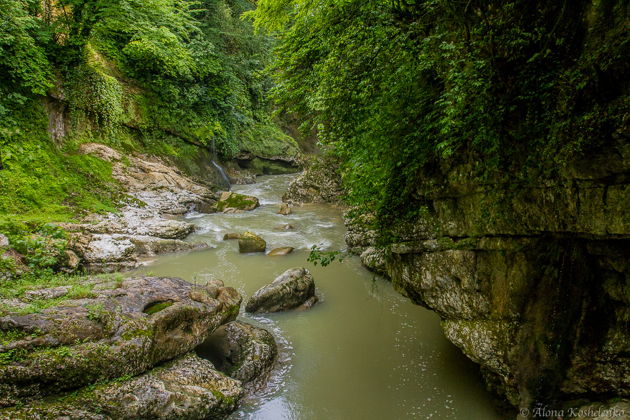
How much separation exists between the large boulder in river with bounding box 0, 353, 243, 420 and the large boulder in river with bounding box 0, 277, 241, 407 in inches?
5.7

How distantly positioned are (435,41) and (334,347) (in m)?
5.12

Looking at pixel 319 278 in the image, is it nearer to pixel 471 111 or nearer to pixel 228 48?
pixel 471 111

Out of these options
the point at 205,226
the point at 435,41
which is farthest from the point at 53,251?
the point at 435,41

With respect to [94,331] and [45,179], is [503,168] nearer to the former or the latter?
[94,331]

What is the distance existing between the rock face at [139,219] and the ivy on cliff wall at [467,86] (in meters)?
7.37

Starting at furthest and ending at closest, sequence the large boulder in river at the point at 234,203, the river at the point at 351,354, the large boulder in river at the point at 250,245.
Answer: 1. the large boulder in river at the point at 234,203
2. the large boulder in river at the point at 250,245
3. the river at the point at 351,354

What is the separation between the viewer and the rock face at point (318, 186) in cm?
1759

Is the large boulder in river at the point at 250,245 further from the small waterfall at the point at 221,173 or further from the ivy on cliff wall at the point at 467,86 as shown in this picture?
the small waterfall at the point at 221,173

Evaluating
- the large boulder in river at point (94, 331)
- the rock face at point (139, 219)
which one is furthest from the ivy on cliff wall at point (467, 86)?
the rock face at point (139, 219)

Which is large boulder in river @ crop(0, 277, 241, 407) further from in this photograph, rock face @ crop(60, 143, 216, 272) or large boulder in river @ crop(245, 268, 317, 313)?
rock face @ crop(60, 143, 216, 272)

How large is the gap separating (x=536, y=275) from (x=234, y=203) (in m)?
13.7

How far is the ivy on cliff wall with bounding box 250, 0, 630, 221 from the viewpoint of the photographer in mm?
3059

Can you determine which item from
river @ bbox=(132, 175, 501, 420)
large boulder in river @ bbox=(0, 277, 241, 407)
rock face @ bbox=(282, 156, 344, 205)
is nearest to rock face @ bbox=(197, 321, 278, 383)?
river @ bbox=(132, 175, 501, 420)

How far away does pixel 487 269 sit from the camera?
4.50 metres
